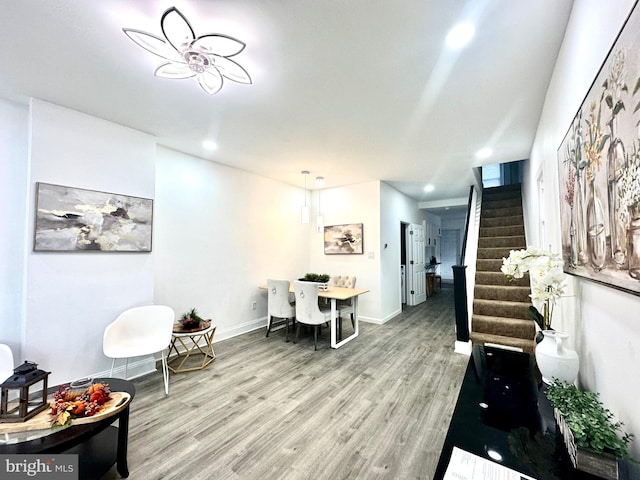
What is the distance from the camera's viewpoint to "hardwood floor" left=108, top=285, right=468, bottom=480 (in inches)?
67.8

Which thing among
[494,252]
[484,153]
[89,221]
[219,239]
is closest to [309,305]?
[219,239]

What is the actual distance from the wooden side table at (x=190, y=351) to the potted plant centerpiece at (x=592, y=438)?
326 cm

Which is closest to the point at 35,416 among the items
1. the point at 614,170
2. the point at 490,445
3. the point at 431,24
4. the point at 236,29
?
the point at 490,445

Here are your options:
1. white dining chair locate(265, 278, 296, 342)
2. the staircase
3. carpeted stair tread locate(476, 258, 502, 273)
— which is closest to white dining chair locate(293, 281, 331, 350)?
white dining chair locate(265, 278, 296, 342)

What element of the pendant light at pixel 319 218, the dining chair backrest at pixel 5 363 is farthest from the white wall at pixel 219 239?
the dining chair backrest at pixel 5 363

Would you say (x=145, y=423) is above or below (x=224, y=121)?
below

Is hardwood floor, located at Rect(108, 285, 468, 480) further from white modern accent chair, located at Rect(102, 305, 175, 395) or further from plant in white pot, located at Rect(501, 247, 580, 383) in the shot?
plant in white pot, located at Rect(501, 247, 580, 383)

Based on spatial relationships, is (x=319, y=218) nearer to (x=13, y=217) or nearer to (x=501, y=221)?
(x=13, y=217)

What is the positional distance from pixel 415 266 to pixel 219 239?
5.06 metres

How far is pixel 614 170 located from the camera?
84 cm

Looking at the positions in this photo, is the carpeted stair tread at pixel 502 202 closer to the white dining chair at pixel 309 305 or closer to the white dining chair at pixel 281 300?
the white dining chair at pixel 309 305

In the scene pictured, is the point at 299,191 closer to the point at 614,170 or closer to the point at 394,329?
the point at 394,329

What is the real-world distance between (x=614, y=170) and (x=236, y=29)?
2019 mm

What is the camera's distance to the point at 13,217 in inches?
95.2
